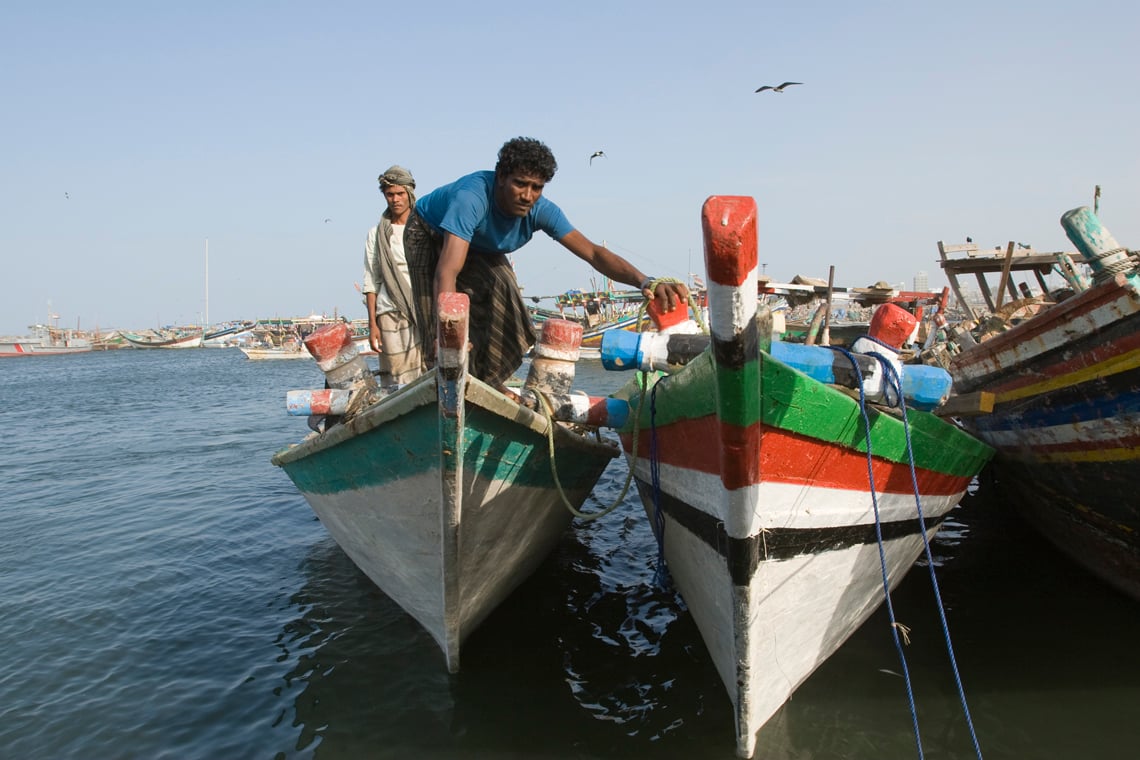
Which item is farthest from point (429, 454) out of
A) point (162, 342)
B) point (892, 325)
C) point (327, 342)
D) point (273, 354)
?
point (162, 342)

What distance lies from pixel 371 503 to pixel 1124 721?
439 cm

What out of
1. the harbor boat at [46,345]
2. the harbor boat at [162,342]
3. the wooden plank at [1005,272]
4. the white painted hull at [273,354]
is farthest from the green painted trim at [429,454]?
the harbor boat at [162,342]

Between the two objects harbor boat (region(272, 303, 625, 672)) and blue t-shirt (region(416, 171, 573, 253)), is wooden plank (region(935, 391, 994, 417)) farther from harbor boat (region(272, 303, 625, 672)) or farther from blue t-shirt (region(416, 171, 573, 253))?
blue t-shirt (region(416, 171, 573, 253))

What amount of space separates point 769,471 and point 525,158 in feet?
7.49

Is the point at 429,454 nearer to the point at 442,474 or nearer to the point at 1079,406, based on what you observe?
the point at 442,474

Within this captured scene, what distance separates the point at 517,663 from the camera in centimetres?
472

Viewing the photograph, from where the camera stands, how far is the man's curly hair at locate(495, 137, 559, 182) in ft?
13.8

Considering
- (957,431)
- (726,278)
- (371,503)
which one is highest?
(726,278)

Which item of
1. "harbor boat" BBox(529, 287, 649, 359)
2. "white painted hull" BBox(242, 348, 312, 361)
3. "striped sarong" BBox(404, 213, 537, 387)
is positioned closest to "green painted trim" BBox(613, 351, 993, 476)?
"striped sarong" BBox(404, 213, 537, 387)

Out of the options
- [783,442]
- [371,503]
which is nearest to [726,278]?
[783,442]

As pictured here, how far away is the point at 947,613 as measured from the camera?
525cm

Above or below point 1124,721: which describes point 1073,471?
above

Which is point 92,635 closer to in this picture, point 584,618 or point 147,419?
point 584,618

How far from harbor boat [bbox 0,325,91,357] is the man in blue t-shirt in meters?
85.3
